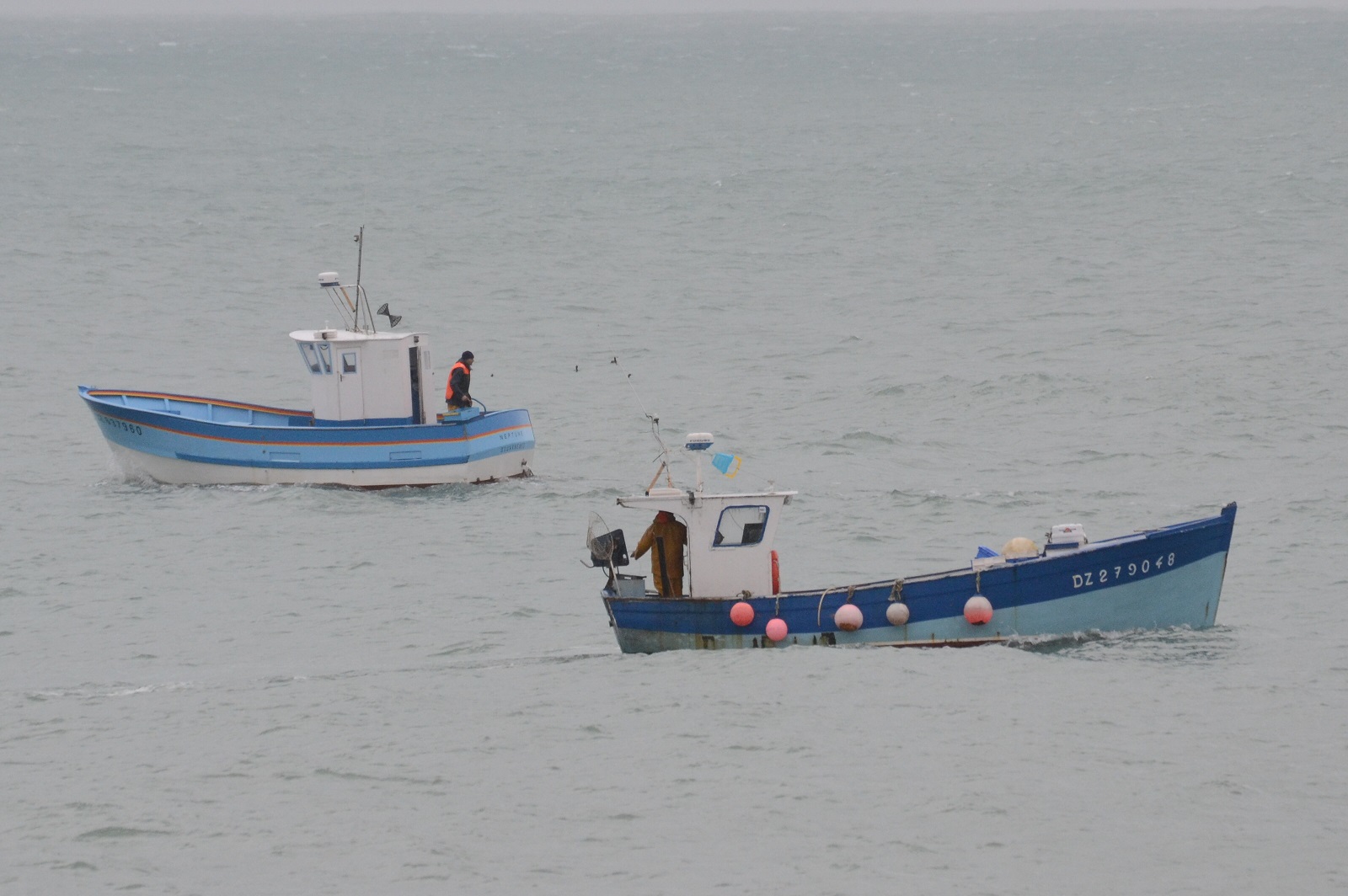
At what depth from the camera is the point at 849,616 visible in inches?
853

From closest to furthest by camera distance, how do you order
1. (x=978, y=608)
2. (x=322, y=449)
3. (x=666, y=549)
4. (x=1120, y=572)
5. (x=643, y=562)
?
1. (x=978, y=608)
2. (x=1120, y=572)
3. (x=666, y=549)
4. (x=643, y=562)
5. (x=322, y=449)

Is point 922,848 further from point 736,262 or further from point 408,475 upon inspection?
point 736,262

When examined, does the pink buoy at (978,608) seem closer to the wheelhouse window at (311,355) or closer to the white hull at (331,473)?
the white hull at (331,473)

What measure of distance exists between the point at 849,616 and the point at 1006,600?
184 centimetres

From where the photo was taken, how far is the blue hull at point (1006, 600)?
21625mm

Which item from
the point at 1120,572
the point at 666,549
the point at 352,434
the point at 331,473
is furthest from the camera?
the point at 331,473

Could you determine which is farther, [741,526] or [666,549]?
[666,549]

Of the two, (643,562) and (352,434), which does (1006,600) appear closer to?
(643,562)

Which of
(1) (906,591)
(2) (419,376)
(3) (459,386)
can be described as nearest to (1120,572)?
(1) (906,591)

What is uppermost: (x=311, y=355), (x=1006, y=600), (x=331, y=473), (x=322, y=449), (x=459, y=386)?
(x=311, y=355)

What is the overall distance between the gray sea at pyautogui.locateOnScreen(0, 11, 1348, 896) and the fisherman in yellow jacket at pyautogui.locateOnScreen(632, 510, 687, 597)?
1052 millimetres

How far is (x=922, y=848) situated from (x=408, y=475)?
16.4 m

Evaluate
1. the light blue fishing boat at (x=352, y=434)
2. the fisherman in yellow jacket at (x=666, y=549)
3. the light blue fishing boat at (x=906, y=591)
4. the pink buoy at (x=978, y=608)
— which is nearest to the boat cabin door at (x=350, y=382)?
the light blue fishing boat at (x=352, y=434)

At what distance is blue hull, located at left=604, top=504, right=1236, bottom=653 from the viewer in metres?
21.6
